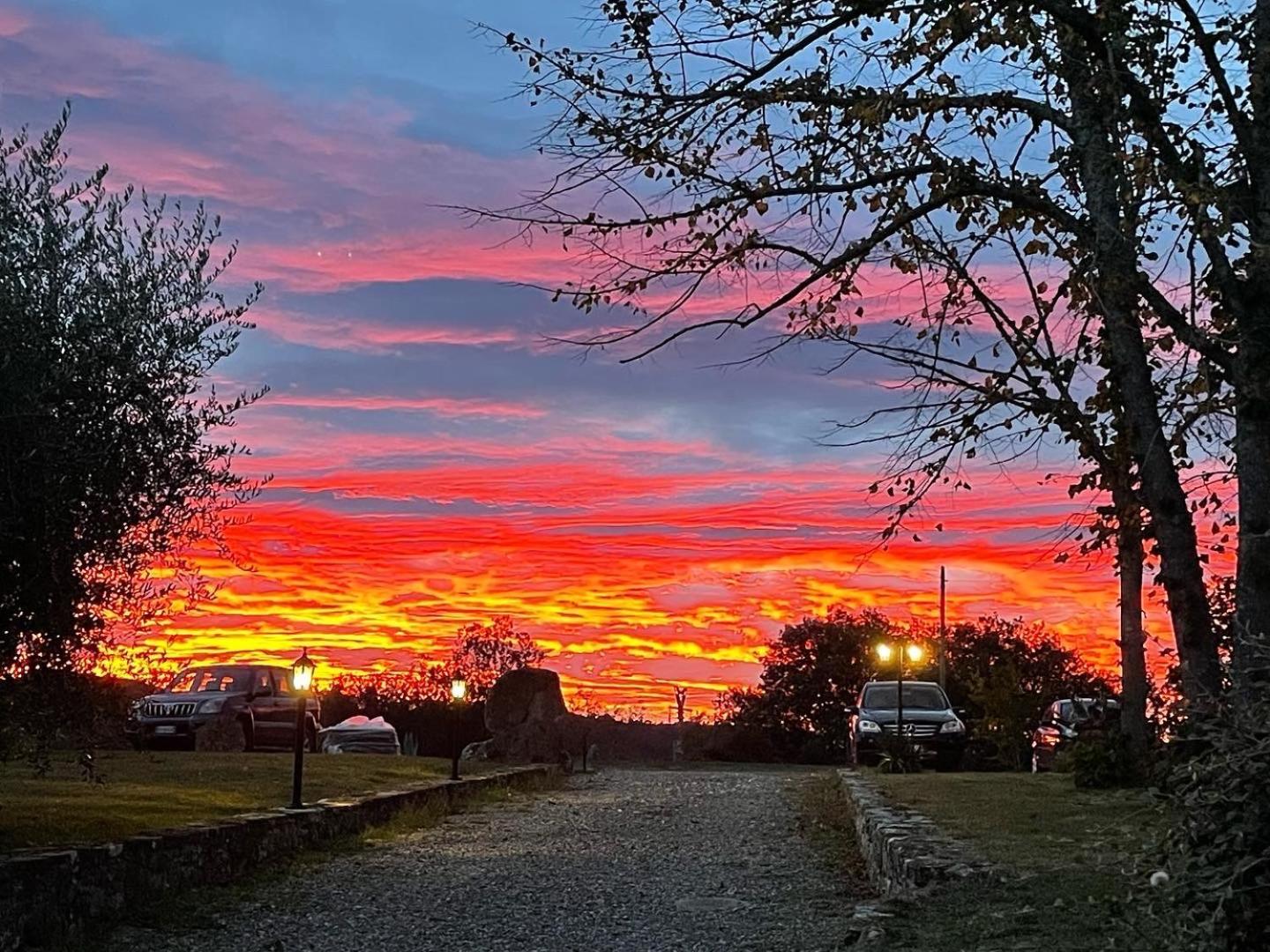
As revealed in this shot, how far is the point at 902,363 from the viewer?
392 inches

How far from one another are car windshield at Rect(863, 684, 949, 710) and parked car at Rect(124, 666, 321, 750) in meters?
9.25

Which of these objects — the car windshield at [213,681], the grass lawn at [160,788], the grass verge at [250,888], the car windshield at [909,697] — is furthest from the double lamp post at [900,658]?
the car windshield at [213,681]

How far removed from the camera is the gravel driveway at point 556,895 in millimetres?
7355

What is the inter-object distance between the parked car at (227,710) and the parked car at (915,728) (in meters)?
8.85

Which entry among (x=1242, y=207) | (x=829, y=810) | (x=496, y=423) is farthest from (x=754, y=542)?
(x=1242, y=207)

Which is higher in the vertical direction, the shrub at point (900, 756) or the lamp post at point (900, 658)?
the lamp post at point (900, 658)

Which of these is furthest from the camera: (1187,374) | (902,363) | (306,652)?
(306,652)

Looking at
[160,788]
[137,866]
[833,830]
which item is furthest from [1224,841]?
[160,788]

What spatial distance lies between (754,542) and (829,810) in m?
6.41

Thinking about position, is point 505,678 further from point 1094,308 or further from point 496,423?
point 1094,308

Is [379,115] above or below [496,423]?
above

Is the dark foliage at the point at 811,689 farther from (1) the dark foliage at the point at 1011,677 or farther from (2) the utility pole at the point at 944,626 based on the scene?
(1) the dark foliage at the point at 1011,677

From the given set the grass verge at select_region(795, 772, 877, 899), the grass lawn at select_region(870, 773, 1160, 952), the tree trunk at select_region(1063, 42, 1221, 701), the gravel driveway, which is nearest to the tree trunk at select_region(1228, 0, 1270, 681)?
the tree trunk at select_region(1063, 42, 1221, 701)

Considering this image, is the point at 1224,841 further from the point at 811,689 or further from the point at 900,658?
the point at 811,689
